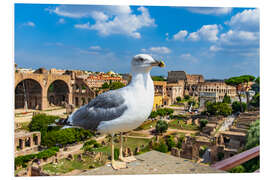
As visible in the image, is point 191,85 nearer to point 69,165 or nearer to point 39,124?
point 39,124

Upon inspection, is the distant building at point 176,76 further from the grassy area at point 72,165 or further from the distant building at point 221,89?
the grassy area at point 72,165

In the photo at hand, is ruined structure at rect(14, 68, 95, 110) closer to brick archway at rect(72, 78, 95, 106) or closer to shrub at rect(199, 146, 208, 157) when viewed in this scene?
brick archway at rect(72, 78, 95, 106)

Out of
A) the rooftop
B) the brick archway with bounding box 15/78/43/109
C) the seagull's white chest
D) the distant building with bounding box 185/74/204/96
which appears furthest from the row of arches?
the seagull's white chest

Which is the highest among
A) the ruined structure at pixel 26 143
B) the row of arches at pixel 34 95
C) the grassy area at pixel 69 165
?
the row of arches at pixel 34 95

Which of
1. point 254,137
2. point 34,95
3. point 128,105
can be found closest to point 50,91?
point 34,95

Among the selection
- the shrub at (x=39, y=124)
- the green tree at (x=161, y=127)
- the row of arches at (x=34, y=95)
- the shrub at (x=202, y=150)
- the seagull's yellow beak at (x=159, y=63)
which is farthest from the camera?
the row of arches at (x=34, y=95)

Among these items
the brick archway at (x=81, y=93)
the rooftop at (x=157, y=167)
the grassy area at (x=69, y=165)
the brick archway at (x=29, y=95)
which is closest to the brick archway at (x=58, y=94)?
the brick archway at (x=81, y=93)

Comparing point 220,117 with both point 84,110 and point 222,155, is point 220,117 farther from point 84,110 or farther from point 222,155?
point 84,110
